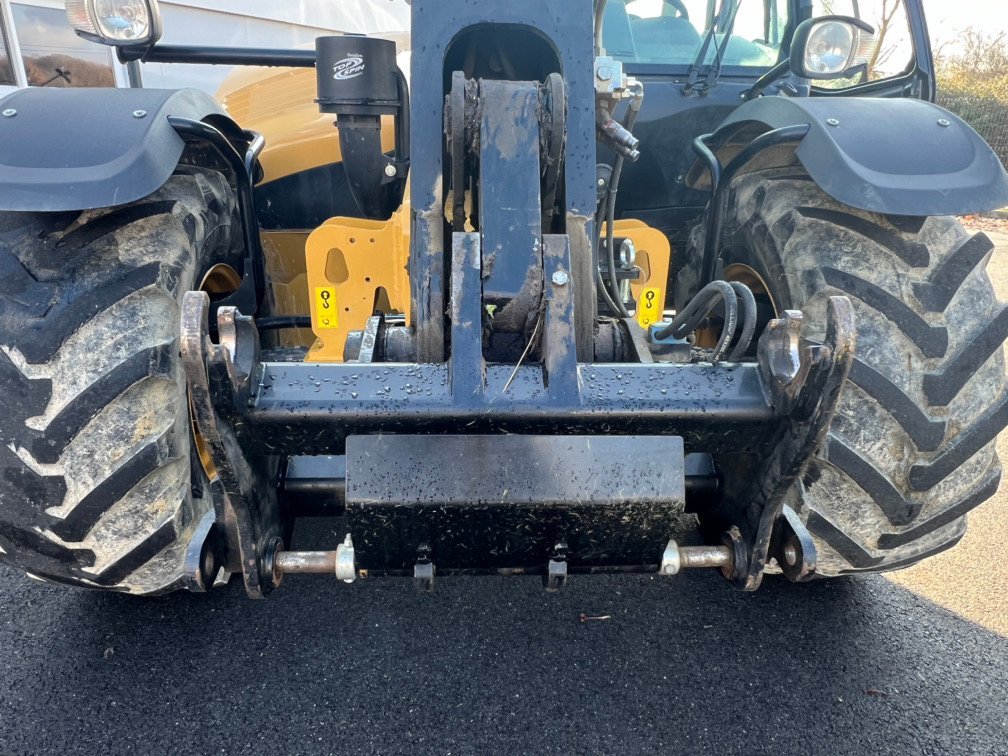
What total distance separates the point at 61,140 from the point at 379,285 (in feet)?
3.33

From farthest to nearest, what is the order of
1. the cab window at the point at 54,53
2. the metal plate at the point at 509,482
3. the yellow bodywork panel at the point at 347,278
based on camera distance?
1. the cab window at the point at 54,53
2. the yellow bodywork panel at the point at 347,278
3. the metal plate at the point at 509,482

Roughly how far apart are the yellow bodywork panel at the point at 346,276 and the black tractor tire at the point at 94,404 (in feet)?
2.09

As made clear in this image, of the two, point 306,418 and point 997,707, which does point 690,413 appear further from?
point 997,707

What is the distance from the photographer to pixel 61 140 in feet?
5.82

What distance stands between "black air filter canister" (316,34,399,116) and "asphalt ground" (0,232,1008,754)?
5.13 ft

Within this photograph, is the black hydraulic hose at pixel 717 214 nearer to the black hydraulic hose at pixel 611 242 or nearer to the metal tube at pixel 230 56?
the black hydraulic hose at pixel 611 242

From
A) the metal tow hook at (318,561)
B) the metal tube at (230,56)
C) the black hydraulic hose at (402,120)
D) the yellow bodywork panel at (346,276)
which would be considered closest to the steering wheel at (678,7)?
the black hydraulic hose at (402,120)

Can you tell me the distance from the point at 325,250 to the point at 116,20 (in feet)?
2.96

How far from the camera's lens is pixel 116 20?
7.39 feet

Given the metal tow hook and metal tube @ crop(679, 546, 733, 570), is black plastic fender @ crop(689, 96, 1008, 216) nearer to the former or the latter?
metal tube @ crop(679, 546, 733, 570)

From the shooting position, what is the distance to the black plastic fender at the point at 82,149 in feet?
5.53

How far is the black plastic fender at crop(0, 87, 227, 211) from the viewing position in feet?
5.53

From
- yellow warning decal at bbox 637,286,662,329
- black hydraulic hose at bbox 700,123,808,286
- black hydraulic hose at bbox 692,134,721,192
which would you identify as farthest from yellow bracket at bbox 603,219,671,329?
black hydraulic hose at bbox 692,134,721,192

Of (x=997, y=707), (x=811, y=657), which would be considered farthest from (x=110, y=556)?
(x=997, y=707)
